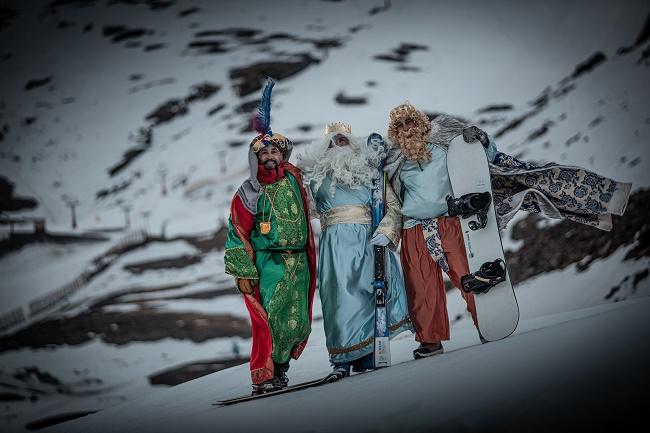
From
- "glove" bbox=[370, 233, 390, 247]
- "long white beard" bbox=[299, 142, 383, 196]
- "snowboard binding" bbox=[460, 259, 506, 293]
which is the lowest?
"snowboard binding" bbox=[460, 259, 506, 293]

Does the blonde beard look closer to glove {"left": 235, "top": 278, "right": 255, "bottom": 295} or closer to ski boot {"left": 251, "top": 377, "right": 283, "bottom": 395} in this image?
glove {"left": 235, "top": 278, "right": 255, "bottom": 295}

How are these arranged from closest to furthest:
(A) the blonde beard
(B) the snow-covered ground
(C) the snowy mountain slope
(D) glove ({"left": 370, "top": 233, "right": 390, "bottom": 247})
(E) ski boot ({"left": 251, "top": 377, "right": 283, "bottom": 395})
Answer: (C) the snowy mountain slope, (E) ski boot ({"left": 251, "top": 377, "right": 283, "bottom": 395}), (D) glove ({"left": 370, "top": 233, "right": 390, "bottom": 247}), (A) the blonde beard, (B) the snow-covered ground

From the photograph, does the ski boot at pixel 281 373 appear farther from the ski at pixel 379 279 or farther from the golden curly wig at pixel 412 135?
the golden curly wig at pixel 412 135

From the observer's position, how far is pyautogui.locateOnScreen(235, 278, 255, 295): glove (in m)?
2.73

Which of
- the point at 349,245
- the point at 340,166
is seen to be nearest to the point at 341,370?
the point at 349,245

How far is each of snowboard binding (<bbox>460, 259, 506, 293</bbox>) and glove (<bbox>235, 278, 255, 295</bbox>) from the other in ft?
3.09

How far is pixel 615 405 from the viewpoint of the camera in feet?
4.03

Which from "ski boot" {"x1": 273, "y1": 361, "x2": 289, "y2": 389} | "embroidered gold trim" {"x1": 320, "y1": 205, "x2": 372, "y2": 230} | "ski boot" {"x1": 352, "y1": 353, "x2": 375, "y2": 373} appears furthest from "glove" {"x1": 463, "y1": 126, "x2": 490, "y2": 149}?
"ski boot" {"x1": 273, "y1": 361, "x2": 289, "y2": 389}

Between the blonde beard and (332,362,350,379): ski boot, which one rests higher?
the blonde beard

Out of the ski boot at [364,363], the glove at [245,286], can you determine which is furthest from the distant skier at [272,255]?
the ski boot at [364,363]

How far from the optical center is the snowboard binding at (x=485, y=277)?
8.51 feet

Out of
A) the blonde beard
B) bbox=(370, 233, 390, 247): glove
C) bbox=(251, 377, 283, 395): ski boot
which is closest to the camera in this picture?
bbox=(251, 377, 283, 395): ski boot

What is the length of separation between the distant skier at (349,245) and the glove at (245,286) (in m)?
0.32

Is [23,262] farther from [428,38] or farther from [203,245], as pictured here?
[428,38]
